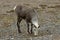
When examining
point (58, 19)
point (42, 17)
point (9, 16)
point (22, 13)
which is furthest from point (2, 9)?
point (22, 13)

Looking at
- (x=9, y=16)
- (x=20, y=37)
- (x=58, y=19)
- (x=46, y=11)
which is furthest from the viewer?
(x=46, y=11)

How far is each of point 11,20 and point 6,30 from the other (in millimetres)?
2431

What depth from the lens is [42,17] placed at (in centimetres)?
1628

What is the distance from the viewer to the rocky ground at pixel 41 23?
39.0 feet

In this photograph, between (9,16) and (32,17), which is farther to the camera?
(9,16)

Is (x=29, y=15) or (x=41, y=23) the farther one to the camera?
(x=41, y=23)

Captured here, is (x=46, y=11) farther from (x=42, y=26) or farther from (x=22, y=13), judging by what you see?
(x=22, y=13)

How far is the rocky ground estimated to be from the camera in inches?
469

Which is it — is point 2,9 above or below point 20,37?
above

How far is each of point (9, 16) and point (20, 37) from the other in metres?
5.14

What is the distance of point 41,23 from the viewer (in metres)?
14.5

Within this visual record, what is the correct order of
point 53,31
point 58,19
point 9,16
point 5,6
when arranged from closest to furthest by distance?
point 53,31
point 58,19
point 9,16
point 5,6

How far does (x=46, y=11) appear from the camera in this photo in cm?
1830

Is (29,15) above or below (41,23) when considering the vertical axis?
above
